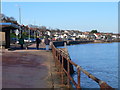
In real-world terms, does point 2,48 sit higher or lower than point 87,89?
higher

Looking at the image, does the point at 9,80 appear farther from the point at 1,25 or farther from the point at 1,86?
the point at 1,25

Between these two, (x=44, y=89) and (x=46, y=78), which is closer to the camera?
(x=44, y=89)

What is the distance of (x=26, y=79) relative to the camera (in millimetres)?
9562

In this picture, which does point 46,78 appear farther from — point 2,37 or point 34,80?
point 2,37

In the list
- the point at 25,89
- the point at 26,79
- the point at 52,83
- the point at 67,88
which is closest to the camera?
the point at 25,89

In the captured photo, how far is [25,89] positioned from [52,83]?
145 centimetres

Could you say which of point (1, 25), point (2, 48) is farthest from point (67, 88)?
point (2, 48)

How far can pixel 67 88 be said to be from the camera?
8.25m

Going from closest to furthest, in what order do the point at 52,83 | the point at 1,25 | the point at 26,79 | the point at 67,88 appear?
the point at 67,88, the point at 52,83, the point at 26,79, the point at 1,25

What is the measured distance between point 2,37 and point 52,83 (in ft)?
74.6

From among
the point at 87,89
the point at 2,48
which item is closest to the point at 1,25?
the point at 2,48

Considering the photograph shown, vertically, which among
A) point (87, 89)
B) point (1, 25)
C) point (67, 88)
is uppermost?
point (1, 25)

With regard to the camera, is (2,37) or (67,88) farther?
(2,37)

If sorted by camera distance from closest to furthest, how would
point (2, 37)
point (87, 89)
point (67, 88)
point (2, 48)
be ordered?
point (67, 88)
point (87, 89)
point (2, 48)
point (2, 37)
